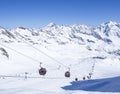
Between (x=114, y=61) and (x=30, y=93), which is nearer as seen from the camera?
(x=30, y=93)

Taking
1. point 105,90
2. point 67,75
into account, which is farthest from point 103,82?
point 67,75

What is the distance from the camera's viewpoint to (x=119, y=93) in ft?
39.2

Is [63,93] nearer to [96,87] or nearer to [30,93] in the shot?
[30,93]

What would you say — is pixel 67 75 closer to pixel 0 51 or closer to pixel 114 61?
pixel 0 51

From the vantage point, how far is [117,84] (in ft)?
45.4

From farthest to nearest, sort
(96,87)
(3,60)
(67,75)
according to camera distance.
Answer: (3,60), (67,75), (96,87)

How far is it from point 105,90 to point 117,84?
886 millimetres

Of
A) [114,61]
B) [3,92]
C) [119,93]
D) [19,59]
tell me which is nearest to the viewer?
[119,93]

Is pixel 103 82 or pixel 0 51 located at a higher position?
pixel 0 51

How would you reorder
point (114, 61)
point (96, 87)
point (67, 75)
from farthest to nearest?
1. point (114, 61)
2. point (67, 75)
3. point (96, 87)

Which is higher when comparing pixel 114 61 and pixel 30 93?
pixel 114 61

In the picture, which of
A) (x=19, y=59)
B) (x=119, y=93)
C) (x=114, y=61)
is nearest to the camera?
(x=119, y=93)

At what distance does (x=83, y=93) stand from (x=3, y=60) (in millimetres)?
134360

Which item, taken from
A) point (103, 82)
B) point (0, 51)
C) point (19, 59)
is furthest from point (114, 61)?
point (103, 82)
